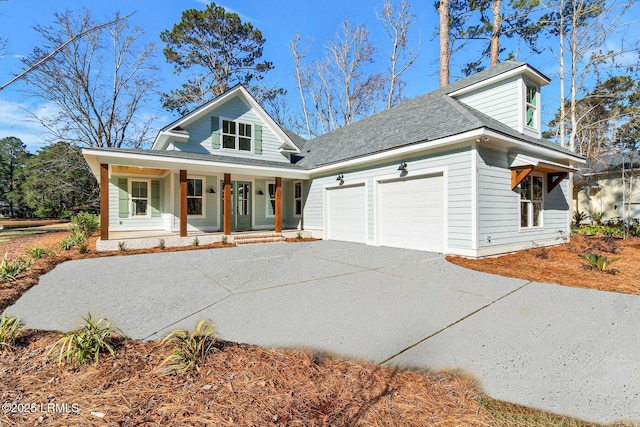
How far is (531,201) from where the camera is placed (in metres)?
8.43

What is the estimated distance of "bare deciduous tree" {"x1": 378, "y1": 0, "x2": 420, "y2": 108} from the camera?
1883 centimetres

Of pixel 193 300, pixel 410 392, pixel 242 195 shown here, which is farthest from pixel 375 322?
pixel 242 195

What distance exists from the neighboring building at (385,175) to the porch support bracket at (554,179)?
0.05 metres

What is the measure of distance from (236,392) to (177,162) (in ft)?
28.3

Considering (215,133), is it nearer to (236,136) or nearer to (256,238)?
(236,136)

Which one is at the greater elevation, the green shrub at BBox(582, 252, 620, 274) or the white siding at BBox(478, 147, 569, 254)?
the white siding at BBox(478, 147, 569, 254)

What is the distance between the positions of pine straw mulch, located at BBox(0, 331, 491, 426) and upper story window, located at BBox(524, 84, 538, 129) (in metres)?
9.90

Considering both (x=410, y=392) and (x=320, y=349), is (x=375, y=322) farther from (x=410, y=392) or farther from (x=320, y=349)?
(x=410, y=392)

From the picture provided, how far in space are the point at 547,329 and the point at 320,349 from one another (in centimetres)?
253

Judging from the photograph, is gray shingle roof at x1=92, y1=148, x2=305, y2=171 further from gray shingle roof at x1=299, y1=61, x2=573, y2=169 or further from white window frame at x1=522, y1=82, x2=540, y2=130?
white window frame at x1=522, y1=82, x2=540, y2=130

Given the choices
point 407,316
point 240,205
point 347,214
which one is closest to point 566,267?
point 407,316

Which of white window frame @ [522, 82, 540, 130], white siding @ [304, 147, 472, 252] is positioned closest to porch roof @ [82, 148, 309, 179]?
white siding @ [304, 147, 472, 252]

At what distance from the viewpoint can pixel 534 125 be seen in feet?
30.2

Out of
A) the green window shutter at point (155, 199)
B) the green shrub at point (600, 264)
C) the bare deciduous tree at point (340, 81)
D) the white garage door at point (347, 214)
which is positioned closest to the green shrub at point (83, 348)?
the white garage door at point (347, 214)
